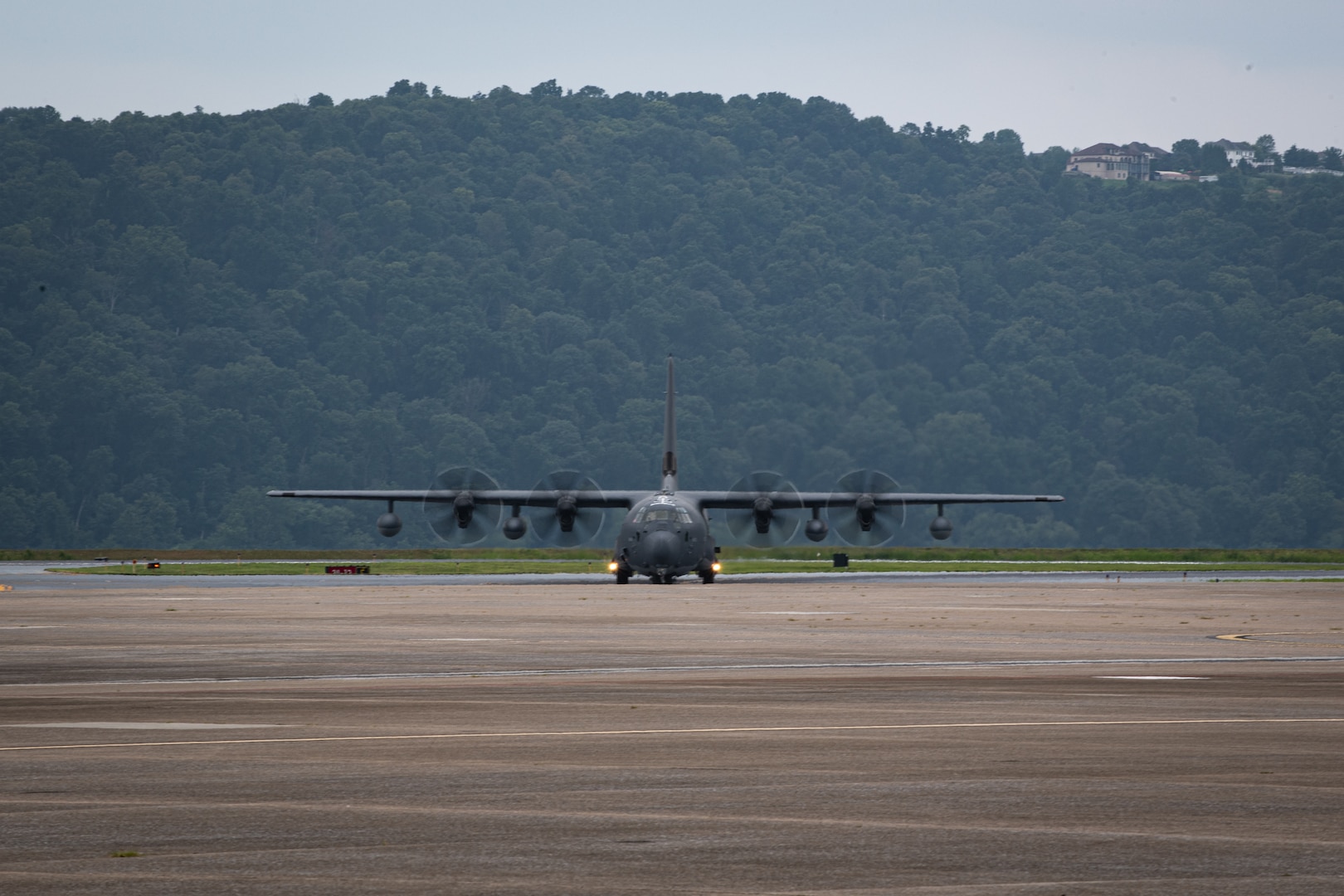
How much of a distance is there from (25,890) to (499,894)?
2.22m

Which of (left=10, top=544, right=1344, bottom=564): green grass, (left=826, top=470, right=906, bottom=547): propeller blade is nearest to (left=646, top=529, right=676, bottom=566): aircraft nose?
(left=826, top=470, right=906, bottom=547): propeller blade

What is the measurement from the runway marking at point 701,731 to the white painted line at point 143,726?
1.04 m

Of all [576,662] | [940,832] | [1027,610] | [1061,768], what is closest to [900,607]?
[1027,610]

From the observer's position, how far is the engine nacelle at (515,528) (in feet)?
251

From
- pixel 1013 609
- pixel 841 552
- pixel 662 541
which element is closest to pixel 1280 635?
pixel 1013 609

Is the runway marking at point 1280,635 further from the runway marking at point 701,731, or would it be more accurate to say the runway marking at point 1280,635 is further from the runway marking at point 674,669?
the runway marking at point 701,731

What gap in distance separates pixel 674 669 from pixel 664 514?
146 feet

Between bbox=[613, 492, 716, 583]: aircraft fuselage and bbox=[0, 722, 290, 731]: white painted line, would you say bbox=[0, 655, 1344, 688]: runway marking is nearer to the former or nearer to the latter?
bbox=[0, 722, 290, 731]: white painted line

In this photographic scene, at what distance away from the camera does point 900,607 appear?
45812mm

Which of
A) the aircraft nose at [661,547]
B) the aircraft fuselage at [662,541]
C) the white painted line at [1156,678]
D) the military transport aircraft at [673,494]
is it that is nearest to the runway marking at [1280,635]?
the white painted line at [1156,678]

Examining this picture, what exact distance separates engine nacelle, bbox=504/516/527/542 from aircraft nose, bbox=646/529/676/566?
29.5 feet

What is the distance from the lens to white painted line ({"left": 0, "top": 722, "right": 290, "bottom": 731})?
54.1ft

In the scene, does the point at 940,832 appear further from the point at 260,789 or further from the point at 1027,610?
the point at 1027,610

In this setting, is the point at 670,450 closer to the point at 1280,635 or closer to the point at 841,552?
the point at 841,552
